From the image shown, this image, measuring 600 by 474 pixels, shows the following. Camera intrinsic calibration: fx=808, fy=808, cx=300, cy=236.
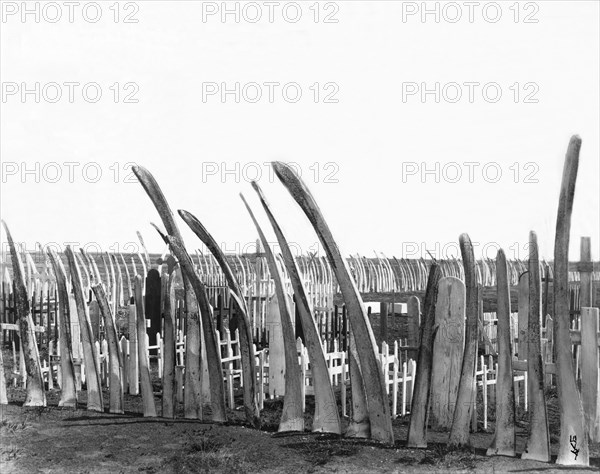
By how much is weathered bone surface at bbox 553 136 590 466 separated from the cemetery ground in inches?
9.1

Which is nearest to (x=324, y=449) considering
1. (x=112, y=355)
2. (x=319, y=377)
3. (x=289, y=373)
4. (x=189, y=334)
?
(x=319, y=377)

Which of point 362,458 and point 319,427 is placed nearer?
point 362,458

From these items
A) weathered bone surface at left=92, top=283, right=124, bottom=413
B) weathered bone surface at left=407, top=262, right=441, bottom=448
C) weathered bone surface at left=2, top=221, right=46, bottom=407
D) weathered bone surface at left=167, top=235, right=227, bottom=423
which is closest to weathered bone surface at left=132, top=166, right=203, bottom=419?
weathered bone surface at left=167, top=235, right=227, bottom=423

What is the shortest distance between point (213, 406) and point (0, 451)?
7.66ft

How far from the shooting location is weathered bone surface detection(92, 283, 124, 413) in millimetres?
9797

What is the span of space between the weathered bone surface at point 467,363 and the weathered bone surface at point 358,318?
2.30ft

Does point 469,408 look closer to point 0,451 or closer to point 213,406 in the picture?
point 213,406

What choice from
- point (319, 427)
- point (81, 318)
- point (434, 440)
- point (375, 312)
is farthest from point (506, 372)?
point (375, 312)

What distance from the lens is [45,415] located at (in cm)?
979

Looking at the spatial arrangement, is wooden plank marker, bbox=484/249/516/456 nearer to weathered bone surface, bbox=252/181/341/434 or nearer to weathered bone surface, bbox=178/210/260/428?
weathered bone surface, bbox=252/181/341/434

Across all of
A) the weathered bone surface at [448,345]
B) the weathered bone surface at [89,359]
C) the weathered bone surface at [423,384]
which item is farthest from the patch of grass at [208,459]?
the weathered bone surface at [448,345]

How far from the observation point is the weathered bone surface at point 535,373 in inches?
303

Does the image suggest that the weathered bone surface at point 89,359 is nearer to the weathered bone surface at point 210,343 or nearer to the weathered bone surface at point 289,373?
the weathered bone surface at point 210,343

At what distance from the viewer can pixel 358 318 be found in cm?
828
